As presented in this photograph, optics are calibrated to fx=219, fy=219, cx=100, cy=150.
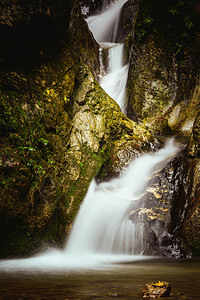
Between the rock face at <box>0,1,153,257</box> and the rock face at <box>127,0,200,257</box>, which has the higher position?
the rock face at <box>127,0,200,257</box>

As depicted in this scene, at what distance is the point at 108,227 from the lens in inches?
208

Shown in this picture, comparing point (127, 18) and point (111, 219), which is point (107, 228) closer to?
point (111, 219)

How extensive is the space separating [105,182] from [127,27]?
15.7 m

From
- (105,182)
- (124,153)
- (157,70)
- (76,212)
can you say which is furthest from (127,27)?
(76,212)

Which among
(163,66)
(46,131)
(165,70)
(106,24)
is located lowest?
(46,131)

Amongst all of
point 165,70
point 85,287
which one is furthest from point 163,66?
point 85,287

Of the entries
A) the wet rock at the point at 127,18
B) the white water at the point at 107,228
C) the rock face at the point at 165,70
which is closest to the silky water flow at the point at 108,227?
the white water at the point at 107,228

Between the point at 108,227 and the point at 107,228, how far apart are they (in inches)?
1.4

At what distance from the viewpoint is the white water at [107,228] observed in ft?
15.1

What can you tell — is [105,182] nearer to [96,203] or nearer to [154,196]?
[96,203]

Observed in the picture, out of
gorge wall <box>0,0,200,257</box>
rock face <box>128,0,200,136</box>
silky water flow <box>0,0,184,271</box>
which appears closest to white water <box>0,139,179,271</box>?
silky water flow <box>0,0,184,271</box>

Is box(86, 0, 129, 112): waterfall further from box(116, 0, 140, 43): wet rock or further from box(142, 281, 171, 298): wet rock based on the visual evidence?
box(142, 281, 171, 298): wet rock

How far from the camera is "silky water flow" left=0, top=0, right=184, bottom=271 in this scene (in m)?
4.16

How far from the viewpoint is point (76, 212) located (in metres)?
5.35
